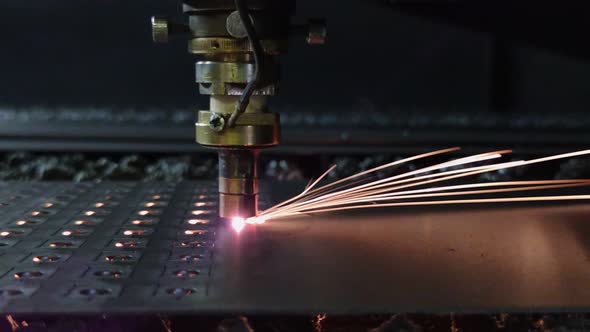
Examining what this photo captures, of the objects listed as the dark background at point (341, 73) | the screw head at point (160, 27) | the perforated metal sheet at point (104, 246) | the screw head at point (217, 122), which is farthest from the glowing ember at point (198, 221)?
the dark background at point (341, 73)

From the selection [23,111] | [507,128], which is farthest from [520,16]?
[23,111]

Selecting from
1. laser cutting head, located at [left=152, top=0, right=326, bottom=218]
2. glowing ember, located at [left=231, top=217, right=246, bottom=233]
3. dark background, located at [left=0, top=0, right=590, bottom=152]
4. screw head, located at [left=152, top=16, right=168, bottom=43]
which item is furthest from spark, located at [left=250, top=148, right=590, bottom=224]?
dark background, located at [left=0, top=0, right=590, bottom=152]

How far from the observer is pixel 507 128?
2.00 metres

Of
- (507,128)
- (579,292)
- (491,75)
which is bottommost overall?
(579,292)

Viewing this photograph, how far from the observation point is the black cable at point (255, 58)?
3.18 ft

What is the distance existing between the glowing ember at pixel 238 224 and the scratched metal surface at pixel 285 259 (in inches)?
0.7

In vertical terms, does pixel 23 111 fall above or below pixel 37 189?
above

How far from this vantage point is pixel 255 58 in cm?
100

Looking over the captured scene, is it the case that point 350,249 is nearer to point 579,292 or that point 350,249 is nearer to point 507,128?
point 579,292

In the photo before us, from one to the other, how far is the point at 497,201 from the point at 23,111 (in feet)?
4.59

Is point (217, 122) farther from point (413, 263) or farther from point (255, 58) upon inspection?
point (413, 263)

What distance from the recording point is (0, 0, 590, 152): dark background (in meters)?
1.98

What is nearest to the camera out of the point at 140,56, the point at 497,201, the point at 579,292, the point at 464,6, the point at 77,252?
the point at 579,292

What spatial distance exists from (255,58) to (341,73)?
1.09 metres
